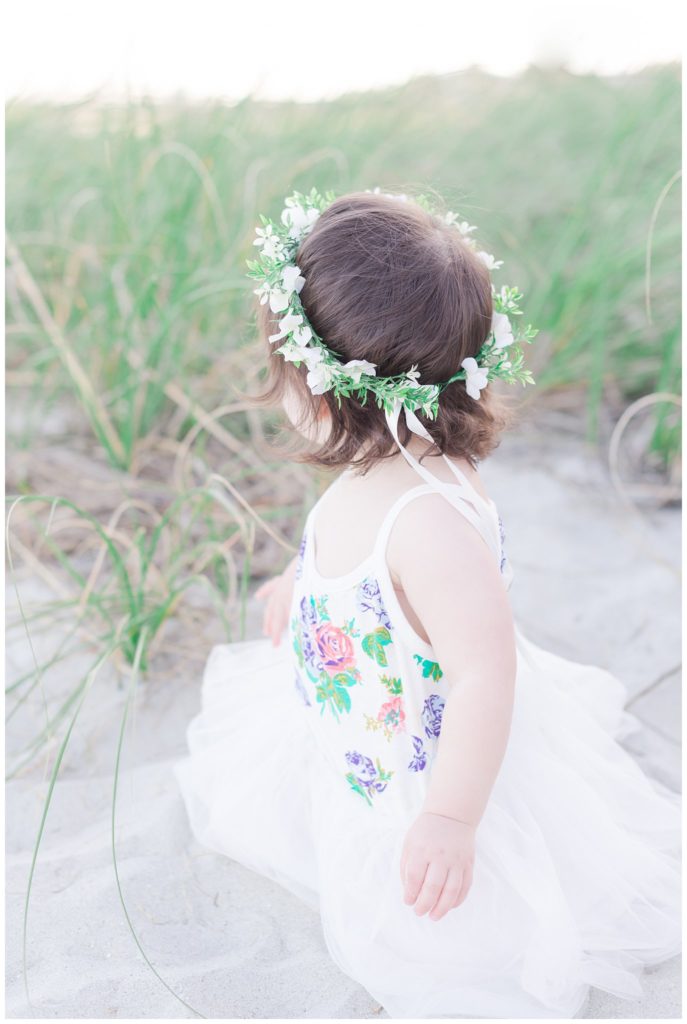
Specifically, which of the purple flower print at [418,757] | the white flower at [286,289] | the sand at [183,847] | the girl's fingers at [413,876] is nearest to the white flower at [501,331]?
the white flower at [286,289]

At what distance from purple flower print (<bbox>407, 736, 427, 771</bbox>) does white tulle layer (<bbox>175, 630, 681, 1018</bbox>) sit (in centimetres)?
11

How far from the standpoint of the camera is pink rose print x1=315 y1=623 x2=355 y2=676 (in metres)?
1.28

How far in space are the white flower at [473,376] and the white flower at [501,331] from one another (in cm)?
5

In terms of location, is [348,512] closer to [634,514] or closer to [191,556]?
[191,556]

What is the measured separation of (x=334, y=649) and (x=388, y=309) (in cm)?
47

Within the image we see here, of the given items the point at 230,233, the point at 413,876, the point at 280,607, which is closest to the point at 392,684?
the point at 413,876

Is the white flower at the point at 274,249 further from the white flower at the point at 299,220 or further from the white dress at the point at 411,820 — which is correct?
the white dress at the point at 411,820

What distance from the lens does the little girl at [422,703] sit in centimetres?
114

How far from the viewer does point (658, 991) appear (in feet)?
4.17

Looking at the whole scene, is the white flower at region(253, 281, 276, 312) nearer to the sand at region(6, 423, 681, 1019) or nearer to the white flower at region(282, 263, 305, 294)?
the white flower at region(282, 263, 305, 294)

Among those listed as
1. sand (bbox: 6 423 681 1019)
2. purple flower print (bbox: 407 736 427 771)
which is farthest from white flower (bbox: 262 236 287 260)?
sand (bbox: 6 423 681 1019)

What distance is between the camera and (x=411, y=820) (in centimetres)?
133

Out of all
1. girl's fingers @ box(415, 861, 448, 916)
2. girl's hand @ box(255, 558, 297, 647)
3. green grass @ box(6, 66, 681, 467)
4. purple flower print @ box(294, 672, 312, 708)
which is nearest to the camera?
girl's fingers @ box(415, 861, 448, 916)

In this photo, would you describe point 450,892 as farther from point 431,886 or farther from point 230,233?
point 230,233
